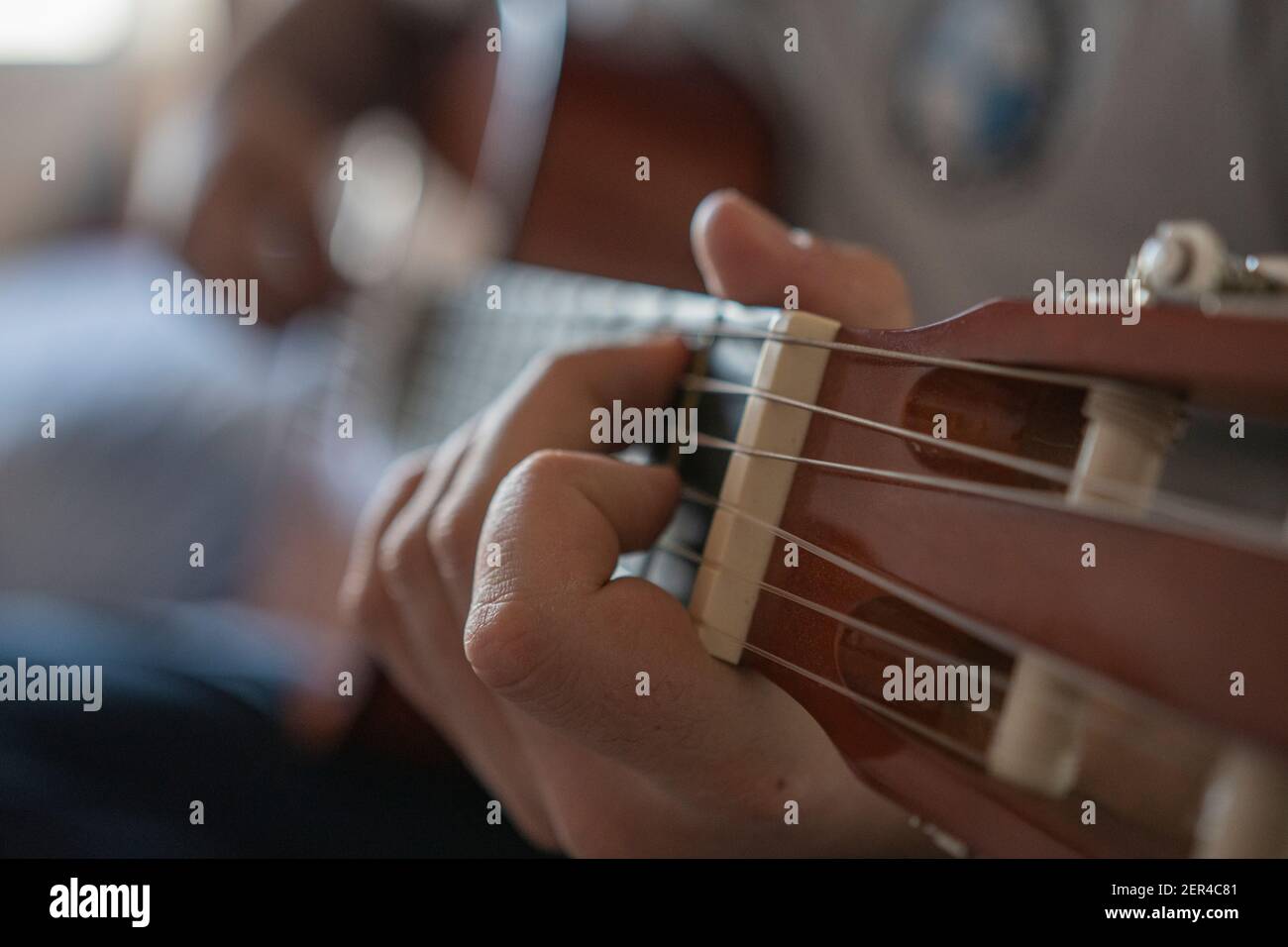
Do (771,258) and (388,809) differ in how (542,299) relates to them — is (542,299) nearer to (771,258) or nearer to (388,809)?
(771,258)

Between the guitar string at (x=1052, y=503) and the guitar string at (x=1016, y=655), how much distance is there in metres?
0.02

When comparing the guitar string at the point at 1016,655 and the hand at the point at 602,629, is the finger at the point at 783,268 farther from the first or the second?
the guitar string at the point at 1016,655

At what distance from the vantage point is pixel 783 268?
15.2 inches

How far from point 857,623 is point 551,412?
0.61 feet

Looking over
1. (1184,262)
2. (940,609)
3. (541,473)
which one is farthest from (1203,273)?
(541,473)

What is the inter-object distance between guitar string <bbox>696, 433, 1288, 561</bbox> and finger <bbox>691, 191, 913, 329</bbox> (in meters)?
0.10

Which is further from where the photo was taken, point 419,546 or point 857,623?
point 419,546

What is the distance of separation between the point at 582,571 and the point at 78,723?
0.48 metres

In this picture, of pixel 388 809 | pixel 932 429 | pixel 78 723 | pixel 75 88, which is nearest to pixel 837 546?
pixel 932 429

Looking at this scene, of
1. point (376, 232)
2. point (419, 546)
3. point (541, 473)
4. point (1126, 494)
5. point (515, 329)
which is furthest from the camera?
point (376, 232)

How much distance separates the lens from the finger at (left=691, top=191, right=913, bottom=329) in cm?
39

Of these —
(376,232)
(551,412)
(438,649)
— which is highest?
(376,232)

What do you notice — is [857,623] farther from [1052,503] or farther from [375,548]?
[375,548]

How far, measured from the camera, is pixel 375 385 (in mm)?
842
